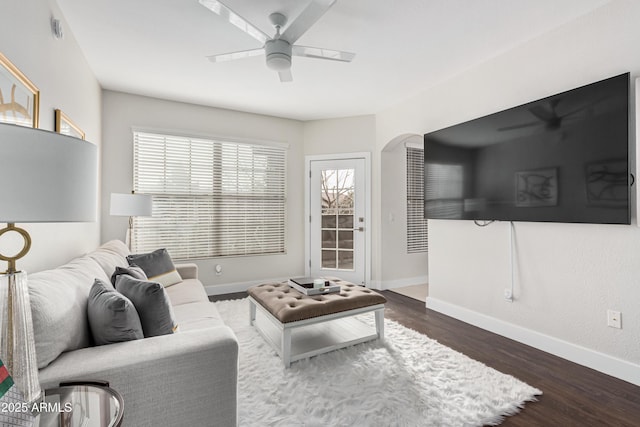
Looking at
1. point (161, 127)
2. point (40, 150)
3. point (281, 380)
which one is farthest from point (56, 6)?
point (281, 380)

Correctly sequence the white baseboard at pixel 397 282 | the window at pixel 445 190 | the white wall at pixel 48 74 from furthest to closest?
the white baseboard at pixel 397 282
the window at pixel 445 190
the white wall at pixel 48 74

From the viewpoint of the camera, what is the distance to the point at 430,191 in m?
3.67

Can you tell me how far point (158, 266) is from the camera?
2.90 m

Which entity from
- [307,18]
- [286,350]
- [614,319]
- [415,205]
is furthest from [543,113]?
[286,350]

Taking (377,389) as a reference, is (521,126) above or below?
above

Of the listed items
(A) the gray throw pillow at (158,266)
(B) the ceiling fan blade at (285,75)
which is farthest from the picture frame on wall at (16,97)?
(B) the ceiling fan blade at (285,75)

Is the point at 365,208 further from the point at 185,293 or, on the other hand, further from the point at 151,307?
the point at 151,307

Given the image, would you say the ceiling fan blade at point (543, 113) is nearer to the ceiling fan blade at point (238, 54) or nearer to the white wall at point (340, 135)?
the ceiling fan blade at point (238, 54)

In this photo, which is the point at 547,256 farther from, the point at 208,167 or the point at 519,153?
the point at 208,167

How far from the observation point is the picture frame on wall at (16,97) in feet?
4.81

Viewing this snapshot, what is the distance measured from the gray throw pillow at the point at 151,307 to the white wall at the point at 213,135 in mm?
2744

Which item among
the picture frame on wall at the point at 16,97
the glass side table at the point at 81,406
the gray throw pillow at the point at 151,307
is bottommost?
the glass side table at the point at 81,406

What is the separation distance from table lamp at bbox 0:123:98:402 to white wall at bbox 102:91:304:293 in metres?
3.40

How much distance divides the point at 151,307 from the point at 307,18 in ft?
6.37
